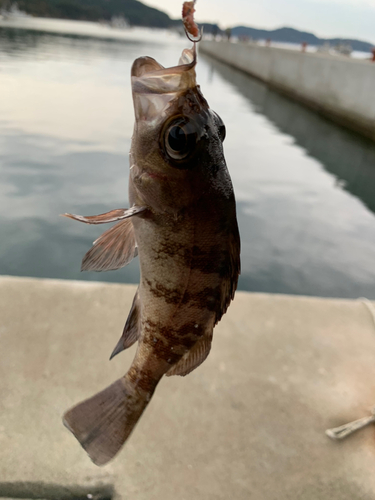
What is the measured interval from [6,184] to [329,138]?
13.0 meters

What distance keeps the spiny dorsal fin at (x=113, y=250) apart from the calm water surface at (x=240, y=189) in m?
5.11

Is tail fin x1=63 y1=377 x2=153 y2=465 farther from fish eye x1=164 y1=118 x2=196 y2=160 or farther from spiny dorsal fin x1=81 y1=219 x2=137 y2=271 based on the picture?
fish eye x1=164 y1=118 x2=196 y2=160

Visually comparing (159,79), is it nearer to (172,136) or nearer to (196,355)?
(172,136)

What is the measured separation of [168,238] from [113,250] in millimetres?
221

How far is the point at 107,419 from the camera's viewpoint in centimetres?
140

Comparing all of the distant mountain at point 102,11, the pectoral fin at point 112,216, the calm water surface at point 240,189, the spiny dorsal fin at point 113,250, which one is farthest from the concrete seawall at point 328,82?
the distant mountain at point 102,11

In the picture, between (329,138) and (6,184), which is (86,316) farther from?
(329,138)

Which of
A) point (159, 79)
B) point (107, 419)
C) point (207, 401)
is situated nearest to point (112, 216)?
point (159, 79)

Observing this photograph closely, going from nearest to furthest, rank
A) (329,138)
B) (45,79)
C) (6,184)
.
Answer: (6,184) → (329,138) → (45,79)

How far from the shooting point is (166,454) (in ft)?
9.25

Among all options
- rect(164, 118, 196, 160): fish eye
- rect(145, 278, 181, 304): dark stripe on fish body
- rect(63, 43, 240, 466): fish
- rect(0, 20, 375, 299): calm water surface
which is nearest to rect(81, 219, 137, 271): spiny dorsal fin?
rect(63, 43, 240, 466): fish

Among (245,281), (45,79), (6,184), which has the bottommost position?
(245,281)

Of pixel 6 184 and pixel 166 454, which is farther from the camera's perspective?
pixel 6 184

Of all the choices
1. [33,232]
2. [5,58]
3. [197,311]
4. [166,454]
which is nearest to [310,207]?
[33,232]
